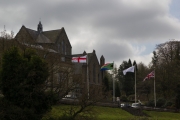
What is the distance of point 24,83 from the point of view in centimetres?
2619

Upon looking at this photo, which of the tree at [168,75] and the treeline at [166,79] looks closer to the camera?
the treeline at [166,79]

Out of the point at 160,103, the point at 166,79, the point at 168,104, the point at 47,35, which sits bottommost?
the point at 168,104

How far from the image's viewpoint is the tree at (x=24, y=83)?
2603cm

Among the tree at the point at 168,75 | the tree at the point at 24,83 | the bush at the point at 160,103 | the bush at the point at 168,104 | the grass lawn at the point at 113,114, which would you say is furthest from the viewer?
the tree at the point at 168,75

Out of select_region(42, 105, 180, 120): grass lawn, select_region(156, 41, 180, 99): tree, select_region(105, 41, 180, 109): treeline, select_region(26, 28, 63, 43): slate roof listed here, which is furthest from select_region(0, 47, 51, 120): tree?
select_region(26, 28, 63, 43): slate roof

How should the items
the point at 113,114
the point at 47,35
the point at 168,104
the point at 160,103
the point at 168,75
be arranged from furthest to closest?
the point at 47,35, the point at 168,75, the point at 160,103, the point at 168,104, the point at 113,114

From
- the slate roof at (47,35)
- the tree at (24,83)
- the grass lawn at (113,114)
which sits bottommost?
the grass lawn at (113,114)

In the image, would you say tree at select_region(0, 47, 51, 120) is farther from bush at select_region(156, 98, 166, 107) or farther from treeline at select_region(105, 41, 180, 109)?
bush at select_region(156, 98, 166, 107)

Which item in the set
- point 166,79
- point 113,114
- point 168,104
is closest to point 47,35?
point 166,79

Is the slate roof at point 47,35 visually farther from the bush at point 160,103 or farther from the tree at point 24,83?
the tree at point 24,83

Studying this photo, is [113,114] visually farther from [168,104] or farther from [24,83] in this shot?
[168,104]

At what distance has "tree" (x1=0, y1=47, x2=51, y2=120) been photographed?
2603 cm

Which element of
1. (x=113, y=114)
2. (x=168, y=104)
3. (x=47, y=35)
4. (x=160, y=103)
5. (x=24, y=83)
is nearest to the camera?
(x=24, y=83)

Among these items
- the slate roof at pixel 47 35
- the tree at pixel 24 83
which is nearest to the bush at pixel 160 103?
the slate roof at pixel 47 35
